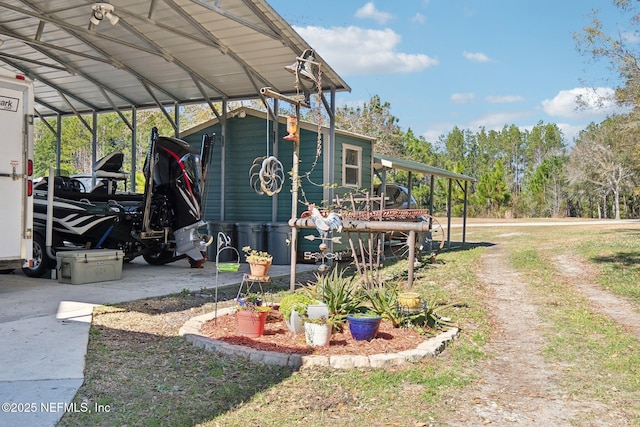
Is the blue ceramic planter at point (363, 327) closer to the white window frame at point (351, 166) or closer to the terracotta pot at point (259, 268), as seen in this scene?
the terracotta pot at point (259, 268)

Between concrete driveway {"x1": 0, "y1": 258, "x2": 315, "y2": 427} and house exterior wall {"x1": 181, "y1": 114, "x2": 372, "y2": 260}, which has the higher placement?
house exterior wall {"x1": 181, "y1": 114, "x2": 372, "y2": 260}

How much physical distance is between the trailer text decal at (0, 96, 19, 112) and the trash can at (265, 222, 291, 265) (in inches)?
223

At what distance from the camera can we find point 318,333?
4.79 metres

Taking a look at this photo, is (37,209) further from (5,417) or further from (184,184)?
(5,417)

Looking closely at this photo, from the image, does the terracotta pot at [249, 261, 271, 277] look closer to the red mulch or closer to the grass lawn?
the red mulch

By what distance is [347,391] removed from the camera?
3.94 meters

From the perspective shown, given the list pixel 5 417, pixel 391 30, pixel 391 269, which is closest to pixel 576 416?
pixel 5 417

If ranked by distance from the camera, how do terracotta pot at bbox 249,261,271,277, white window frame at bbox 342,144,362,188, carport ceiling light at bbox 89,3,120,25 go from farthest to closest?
white window frame at bbox 342,144,362,188, carport ceiling light at bbox 89,3,120,25, terracotta pot at bbox 249,261,271,277

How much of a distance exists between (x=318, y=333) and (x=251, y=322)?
25.9 inches

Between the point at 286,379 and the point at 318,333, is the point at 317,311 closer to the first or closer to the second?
the point at 318,333

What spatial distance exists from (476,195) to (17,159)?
1425 inches

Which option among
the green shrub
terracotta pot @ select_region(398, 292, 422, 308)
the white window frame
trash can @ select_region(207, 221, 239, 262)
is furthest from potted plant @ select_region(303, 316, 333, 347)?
trash can @ select_region(207, 221, 239, 262)

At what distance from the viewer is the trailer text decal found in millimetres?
6535

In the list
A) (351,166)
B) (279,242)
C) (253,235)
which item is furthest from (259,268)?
(351,166)
